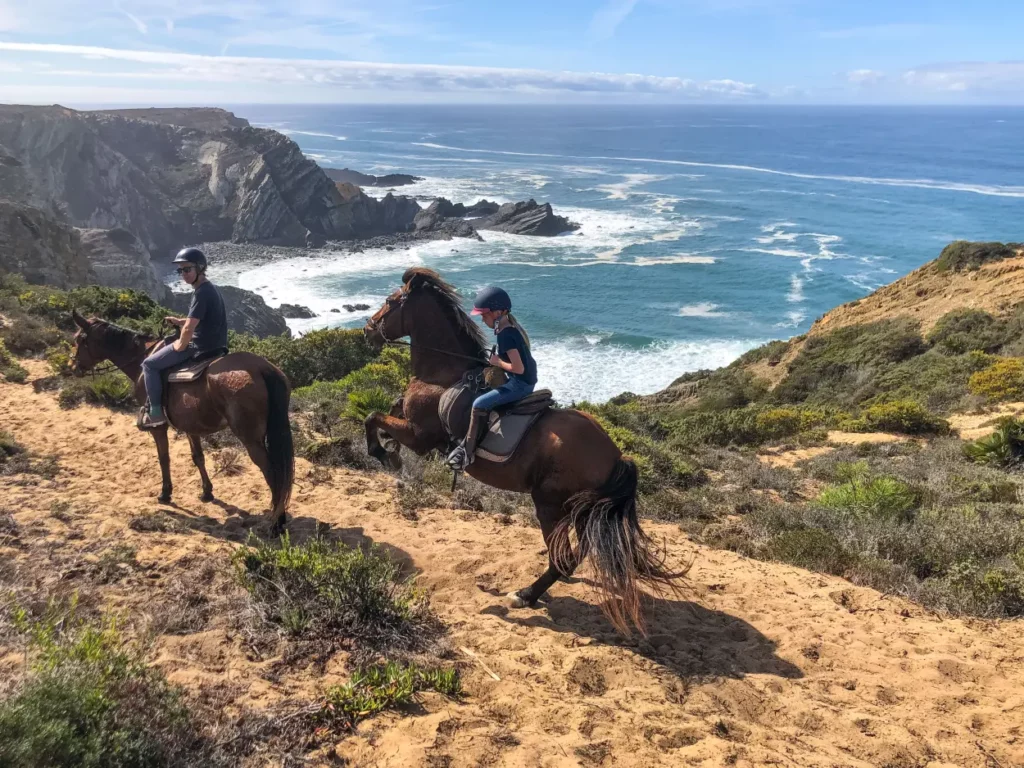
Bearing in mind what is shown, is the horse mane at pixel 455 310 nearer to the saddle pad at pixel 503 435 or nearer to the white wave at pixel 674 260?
the saddle pad at pixel 503 435

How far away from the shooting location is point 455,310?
5926mm

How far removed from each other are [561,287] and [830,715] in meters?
47.1

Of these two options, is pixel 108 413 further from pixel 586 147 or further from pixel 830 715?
pixel 586 147

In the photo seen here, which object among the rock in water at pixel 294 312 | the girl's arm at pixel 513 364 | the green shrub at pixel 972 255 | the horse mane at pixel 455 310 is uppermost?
the green shrub at pixel 972 255

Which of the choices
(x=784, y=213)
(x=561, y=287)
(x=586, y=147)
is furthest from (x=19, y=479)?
(x=586, y=147)

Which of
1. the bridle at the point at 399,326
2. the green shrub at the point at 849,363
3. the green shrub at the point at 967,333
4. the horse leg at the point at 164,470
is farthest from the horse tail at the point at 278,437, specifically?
the green shrub at the point at 967,333

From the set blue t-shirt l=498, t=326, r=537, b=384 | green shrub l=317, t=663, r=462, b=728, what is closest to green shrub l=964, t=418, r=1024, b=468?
blue t-shirt l=498, t=326, r=537, b=384

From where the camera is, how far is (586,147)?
158 meters

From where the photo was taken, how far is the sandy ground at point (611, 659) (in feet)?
11.6

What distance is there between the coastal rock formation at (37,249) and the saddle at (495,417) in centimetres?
2569

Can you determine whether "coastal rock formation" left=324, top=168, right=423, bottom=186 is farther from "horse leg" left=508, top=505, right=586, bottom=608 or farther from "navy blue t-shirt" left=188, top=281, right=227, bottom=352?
"horse leg" left=508, top=505, right=586, bottom=608

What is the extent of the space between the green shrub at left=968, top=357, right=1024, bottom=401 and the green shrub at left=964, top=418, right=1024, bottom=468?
4.92m

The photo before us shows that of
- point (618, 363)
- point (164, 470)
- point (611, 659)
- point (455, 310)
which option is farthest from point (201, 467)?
point (618, 363)

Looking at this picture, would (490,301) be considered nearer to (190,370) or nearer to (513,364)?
(513,364)
